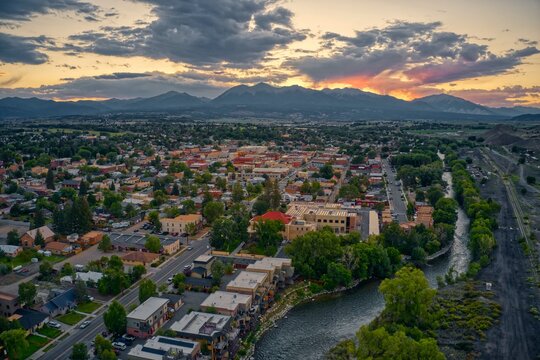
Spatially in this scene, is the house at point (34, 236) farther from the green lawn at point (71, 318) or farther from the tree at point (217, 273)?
the tree at point (217, 273)

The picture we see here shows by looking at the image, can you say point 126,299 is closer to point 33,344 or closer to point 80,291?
point 80,291

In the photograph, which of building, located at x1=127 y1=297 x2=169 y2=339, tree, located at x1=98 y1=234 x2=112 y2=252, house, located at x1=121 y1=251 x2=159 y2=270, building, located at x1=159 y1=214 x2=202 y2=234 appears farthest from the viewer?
building, located at x1=159 y1=214 x2=202 y2=234

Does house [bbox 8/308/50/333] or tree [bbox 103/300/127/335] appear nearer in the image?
tree [bbox 103/300/127/335]

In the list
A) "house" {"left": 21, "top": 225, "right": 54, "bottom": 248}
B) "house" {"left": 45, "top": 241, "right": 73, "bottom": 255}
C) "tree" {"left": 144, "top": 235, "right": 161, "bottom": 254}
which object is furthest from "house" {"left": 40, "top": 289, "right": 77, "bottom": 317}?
"house" {"left": 21, "top": 225, "right": 54, "bottom": 248}

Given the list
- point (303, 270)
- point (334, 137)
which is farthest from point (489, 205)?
point (334, 137)

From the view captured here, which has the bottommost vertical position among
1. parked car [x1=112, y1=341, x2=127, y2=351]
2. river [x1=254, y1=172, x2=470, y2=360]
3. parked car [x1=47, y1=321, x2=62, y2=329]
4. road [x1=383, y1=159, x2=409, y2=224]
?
river [x1=254, y1=172, x2=470, y2=360]

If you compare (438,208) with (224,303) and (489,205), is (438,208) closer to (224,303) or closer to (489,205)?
(489,205)

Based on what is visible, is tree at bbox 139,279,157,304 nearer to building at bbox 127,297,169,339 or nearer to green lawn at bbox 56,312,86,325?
building at bbox 127,297,169,339
